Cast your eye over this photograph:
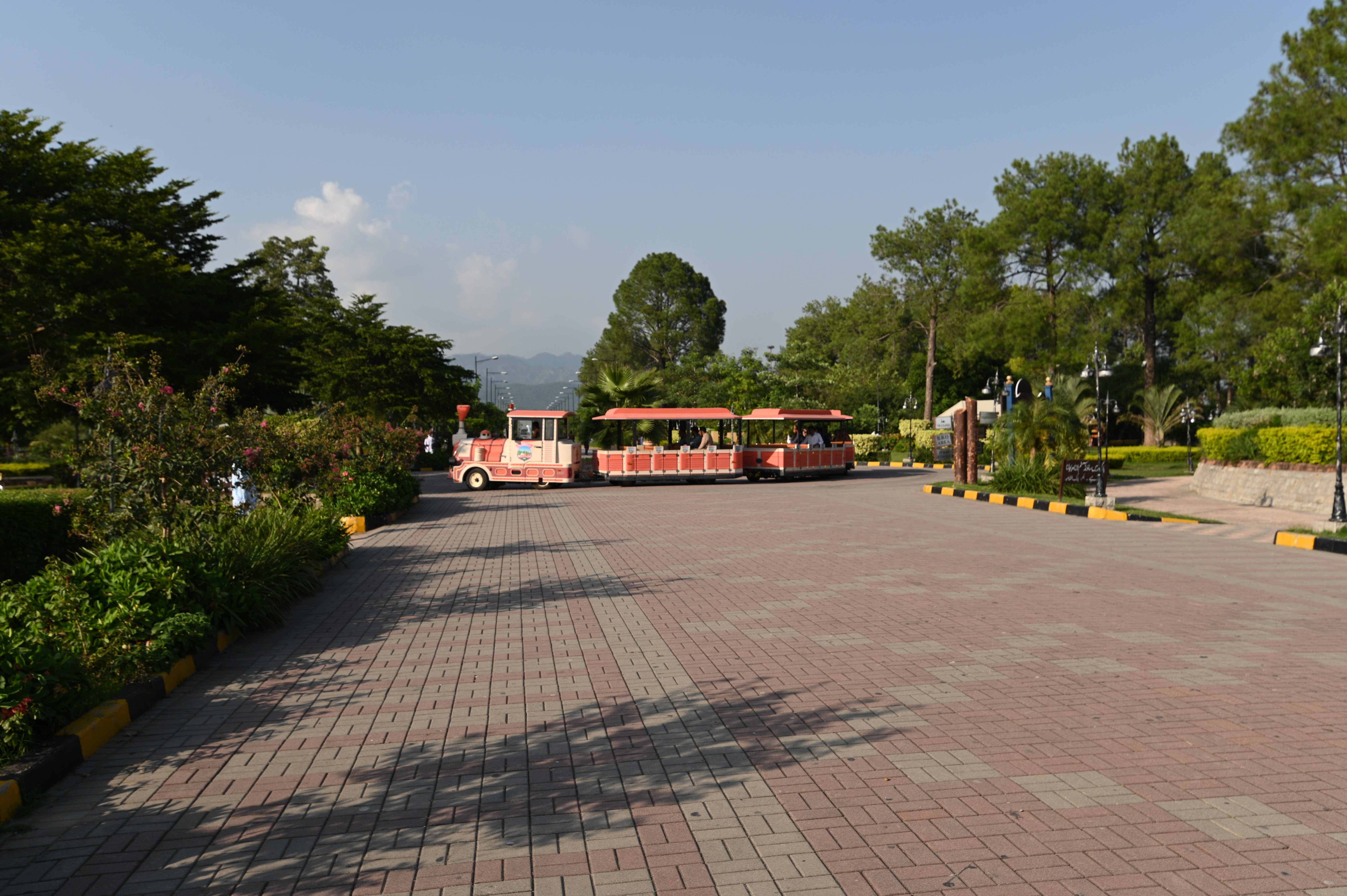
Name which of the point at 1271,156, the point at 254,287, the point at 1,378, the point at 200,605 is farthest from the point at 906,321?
the point at 200,605

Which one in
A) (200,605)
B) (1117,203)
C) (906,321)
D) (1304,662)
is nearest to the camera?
(1304,662)

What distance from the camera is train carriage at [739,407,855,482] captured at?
3039 centimetres

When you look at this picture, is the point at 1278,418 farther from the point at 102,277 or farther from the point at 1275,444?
the point at 102,277

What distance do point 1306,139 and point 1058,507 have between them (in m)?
20.9

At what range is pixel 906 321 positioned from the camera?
61.5 metres

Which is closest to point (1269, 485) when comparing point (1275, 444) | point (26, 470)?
point (1275, 444)

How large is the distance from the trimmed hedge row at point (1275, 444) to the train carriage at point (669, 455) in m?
13.5

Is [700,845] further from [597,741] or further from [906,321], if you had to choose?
[906,321]

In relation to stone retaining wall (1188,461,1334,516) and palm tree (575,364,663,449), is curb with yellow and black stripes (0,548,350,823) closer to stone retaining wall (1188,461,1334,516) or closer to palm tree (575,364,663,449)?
stone retaining wall (1188,461,1334,516)

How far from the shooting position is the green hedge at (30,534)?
31.5 ft

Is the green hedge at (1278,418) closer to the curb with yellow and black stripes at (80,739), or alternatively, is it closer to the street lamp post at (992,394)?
the street lamp post at (992,394)

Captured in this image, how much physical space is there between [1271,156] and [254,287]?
3799 centimetres

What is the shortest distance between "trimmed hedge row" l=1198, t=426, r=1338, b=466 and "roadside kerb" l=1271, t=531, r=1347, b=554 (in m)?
4.89

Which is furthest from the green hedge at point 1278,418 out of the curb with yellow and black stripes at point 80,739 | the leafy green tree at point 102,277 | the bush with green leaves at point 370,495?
the leafy green tree at point 102,277
